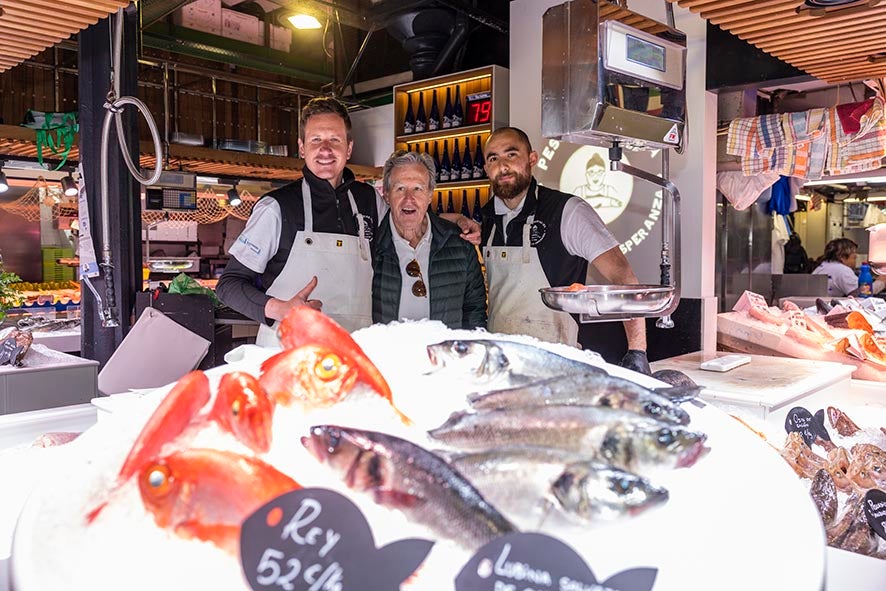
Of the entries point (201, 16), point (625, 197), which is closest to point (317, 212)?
point (625, 197)

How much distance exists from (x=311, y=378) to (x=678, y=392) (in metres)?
0.63

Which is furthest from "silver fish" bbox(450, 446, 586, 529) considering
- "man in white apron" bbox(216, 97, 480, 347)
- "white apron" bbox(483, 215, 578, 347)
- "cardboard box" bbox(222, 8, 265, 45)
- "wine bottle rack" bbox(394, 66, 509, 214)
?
"cardboard box" bbox(222, 8, 265, 45)

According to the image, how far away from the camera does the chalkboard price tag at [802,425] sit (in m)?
2.15

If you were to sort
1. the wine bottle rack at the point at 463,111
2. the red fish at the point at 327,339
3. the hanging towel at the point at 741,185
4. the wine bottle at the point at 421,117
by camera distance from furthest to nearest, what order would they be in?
the wine bottle at the point at 421,117
the wine bottle rack at the point at 463,111
the hanging towel at the point at 741,185
the red fish at the point at 327,339

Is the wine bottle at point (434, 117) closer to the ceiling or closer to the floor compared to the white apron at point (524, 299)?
closer to the ceiling

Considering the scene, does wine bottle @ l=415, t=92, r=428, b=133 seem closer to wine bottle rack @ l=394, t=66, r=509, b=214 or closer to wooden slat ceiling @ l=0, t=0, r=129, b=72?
wine bottle rack @ l=394, t=66, r=509, b=214

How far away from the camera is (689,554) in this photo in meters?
0.79

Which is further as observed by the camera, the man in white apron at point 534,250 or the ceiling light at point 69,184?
the ceiling light at point 69,184

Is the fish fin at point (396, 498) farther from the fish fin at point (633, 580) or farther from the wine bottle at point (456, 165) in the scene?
the wine bottle at point (456, 165)

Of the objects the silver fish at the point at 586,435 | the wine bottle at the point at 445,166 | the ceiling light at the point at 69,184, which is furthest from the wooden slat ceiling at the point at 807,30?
the ceiling light at the point at 69,184

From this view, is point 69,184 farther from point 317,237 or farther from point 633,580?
point 633,580

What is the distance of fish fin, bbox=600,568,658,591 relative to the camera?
0.72 meters

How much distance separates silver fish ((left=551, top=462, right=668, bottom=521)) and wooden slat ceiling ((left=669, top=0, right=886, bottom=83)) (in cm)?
208

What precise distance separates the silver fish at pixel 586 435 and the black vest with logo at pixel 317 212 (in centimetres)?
200
